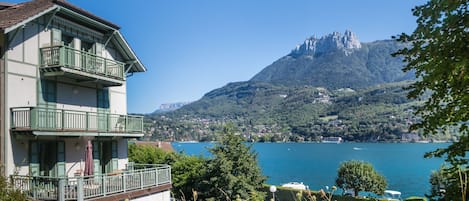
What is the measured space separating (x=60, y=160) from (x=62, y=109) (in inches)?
90.1

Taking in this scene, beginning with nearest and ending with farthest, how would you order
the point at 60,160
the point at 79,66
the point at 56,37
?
1. the point at 60,160
2. the point at 56,37
3. the point at 79,66

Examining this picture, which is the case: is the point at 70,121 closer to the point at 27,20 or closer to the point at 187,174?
the point at 27,20

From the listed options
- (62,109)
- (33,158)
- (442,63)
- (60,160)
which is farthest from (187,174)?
(442,63)

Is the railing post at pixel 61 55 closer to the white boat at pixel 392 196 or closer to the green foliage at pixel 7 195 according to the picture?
the green foliage at pixel 7 195

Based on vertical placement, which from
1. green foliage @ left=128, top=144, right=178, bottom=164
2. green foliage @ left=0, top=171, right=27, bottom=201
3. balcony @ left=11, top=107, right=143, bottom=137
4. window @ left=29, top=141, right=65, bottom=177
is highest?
balcony @ left=11, top=107, right=143, bottom=137

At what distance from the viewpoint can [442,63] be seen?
532cm

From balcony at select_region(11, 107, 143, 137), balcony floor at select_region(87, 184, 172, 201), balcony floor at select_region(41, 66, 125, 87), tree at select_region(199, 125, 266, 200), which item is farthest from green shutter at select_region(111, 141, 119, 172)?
tree at select_region(199, 125, 266, 200)

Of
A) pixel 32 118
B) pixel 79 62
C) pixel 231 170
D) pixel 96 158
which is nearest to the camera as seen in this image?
pixel 32 118

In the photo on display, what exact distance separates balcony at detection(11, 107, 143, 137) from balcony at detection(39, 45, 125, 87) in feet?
4.72

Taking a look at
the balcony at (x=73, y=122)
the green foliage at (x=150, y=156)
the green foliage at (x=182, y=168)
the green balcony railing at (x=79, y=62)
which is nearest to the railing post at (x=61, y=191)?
the balcony at (x=73, y=122)

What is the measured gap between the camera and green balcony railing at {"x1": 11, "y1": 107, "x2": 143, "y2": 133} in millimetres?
14164

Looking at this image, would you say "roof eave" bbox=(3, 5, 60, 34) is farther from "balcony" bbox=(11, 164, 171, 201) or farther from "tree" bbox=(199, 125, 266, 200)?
"tree" bbox=(199, 125, 266, 200)

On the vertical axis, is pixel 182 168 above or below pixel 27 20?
below

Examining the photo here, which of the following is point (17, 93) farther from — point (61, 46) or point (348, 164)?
point (348, 164)
